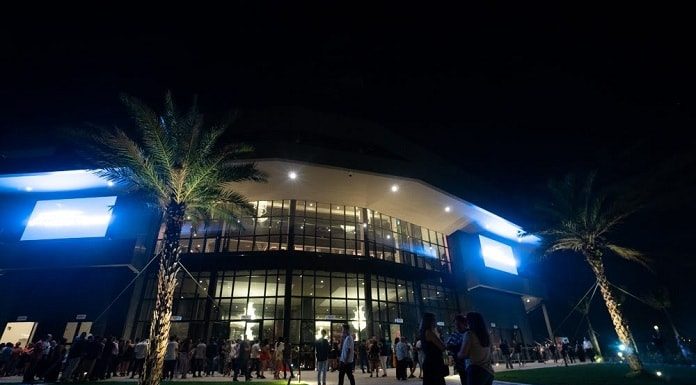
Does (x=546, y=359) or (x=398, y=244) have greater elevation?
(x=398, y=244)

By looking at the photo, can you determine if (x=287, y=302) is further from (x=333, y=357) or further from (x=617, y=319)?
(x=617, y=319)

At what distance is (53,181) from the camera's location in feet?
66.6

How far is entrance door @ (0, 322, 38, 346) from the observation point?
19.0 metres

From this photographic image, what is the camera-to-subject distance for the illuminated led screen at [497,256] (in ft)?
98.2

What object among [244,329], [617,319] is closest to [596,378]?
[617,319]

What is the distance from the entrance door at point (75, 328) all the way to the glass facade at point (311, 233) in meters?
6.40

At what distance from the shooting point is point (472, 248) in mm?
29234

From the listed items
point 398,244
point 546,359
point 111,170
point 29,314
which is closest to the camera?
point 111,170

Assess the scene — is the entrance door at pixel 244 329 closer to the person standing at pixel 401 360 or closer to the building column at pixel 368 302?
the building column at pixel 368 302

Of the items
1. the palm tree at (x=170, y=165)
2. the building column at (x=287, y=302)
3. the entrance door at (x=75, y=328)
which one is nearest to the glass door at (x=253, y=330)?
the building column at (x=287, y=302)

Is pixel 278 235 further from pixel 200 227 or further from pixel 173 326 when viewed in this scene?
pixel 173 326

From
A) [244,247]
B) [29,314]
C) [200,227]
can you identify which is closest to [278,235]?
[244,247]

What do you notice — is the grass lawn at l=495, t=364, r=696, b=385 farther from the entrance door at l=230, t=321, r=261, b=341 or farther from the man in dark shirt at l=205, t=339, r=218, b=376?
the entrance door at l=230, t=321, r=261, b=341

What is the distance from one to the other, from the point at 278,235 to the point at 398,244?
31.1ft
